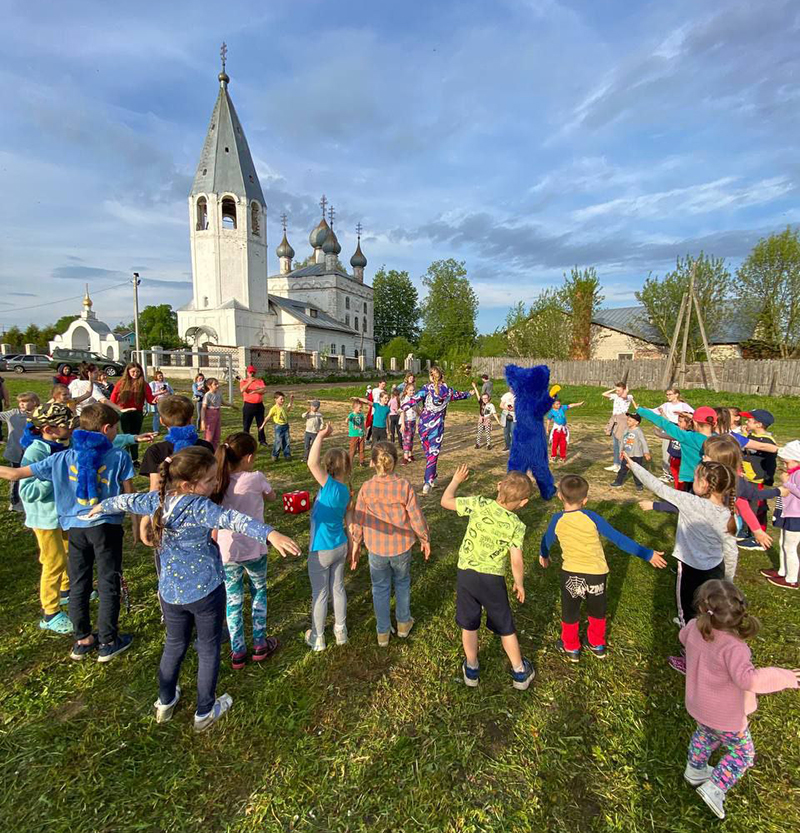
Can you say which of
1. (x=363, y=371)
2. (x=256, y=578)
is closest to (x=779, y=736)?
(x=256, y=578)

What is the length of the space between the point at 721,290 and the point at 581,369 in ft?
39.5

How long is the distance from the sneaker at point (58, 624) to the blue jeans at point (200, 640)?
1.53 meters

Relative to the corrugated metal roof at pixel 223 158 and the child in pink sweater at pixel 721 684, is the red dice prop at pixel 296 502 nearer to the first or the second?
the child in pink sweater at pixel 721 684

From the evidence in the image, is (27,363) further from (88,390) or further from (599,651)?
(599,651)

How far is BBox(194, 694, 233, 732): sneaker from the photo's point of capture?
2.72 metres

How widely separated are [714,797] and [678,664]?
1181 millimetres

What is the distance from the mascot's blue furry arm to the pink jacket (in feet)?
14.7

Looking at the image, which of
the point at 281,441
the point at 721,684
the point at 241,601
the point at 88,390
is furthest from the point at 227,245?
the point at 721,684

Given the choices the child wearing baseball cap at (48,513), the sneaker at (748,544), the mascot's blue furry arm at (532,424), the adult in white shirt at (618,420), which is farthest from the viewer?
the adult in white shirt at (618,420)

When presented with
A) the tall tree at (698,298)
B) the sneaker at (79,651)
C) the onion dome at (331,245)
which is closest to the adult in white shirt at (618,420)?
the sneaker at (79,651)

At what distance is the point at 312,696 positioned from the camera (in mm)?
3012

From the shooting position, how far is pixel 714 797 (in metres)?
2.24

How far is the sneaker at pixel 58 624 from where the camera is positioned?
3617mm

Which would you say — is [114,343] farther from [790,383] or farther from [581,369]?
[790,383]
